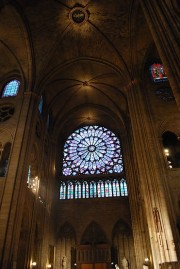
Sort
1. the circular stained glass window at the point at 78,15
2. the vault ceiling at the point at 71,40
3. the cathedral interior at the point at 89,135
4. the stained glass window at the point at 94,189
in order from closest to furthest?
the cathedral interior at the point at 89,135
the vault ceiling at the point at 71,40
the circular stained glass window at the point at 78,15
the stained glass window at the point at 94,189

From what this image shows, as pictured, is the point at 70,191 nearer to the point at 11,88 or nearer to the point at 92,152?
the point at 92,152

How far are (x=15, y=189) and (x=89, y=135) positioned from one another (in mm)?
14540

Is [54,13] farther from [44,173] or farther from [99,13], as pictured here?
[44,173]

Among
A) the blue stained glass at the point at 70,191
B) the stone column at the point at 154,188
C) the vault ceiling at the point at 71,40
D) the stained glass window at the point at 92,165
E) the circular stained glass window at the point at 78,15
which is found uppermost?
the circular stained glass window at the point at 78,15

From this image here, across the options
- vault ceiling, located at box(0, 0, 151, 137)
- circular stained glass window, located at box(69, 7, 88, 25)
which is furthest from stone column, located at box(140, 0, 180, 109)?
circular stained glass window, located at box(69, 7, 88, 25)

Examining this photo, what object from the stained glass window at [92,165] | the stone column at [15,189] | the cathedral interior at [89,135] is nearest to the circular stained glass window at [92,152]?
the stained glass window at [92,165]

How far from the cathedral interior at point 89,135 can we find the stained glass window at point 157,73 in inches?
2.9

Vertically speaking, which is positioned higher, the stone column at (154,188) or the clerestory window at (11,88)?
the clerestory window at (11,88)

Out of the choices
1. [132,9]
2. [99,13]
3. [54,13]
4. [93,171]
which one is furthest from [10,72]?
[93,171]

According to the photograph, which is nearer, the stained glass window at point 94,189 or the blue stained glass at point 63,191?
the stained glass window at point 94,189

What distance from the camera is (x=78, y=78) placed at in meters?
20.4

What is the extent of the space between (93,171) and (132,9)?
1469cm

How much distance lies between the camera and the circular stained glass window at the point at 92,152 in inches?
913

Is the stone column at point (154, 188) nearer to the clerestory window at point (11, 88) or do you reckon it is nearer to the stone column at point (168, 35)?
the stone column at point (168, 35)
